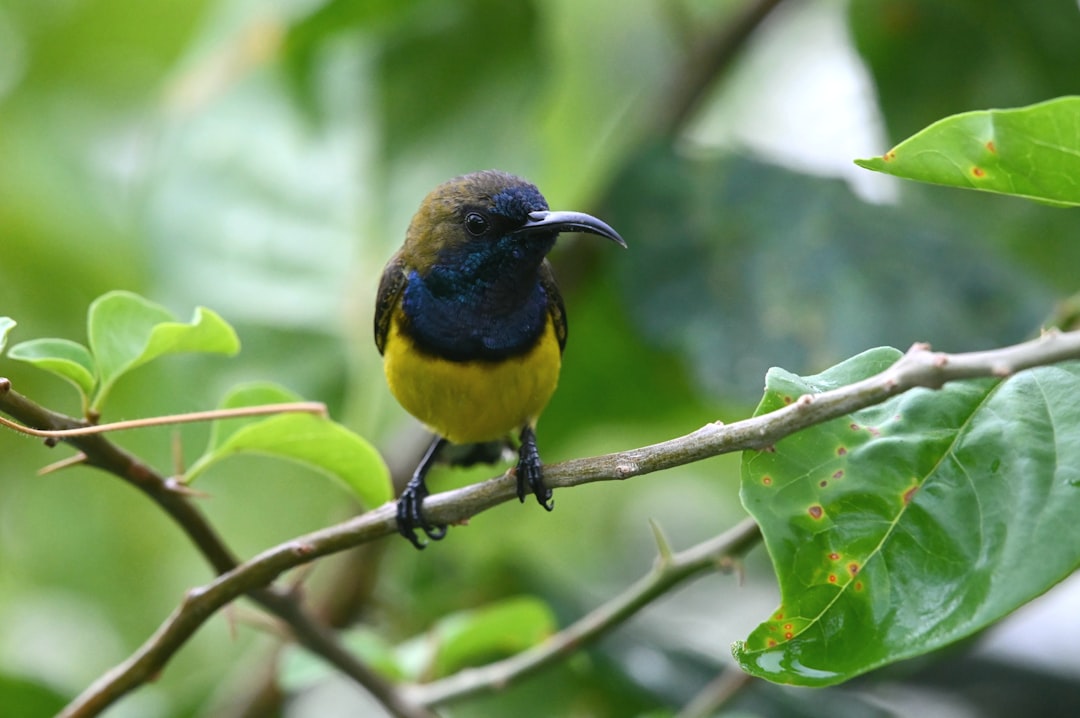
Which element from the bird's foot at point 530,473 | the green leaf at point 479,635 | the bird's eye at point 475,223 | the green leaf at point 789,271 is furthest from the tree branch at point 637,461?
the green leaf at point 789,271

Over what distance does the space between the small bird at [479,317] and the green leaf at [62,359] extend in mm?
921

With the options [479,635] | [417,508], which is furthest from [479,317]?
[479,635]

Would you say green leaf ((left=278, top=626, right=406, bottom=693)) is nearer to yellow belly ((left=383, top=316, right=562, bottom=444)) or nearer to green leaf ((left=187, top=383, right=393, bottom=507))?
yellow belly ((left=383, top=316, right=562, bottom=444))

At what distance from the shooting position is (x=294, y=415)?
2082 millimetres

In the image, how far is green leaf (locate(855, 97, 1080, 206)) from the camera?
151cm

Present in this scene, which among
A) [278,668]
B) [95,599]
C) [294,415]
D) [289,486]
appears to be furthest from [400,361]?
[95,599]

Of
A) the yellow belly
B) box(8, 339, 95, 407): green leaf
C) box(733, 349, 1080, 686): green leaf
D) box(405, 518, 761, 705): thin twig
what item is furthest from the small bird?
box(733, 349, 1080, 686): green leaf

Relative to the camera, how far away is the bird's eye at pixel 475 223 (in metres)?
2.95

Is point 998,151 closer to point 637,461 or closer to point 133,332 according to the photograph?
point 637,461

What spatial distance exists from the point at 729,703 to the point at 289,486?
210 centimetres

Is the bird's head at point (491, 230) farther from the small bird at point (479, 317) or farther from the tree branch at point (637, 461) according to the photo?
the tree branch at point (637, 461)

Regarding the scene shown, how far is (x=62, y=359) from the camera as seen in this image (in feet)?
6.07

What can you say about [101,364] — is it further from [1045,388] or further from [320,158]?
[320,158]

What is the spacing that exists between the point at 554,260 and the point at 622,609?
76.9 inches
